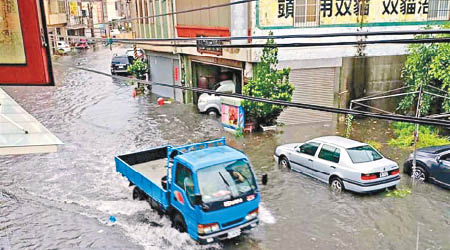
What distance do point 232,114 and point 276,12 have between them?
4384 millimetres

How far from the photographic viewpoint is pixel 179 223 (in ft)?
28.2

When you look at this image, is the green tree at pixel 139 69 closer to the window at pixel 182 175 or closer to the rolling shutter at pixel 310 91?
the rolling shutter at pixel 310 91

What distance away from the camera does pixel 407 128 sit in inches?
605

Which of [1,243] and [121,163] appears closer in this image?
[1,243]

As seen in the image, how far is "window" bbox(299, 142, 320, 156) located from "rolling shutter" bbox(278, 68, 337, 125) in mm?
5360

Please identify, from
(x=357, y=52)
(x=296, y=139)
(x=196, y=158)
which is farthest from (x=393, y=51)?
(x=196, y=158)

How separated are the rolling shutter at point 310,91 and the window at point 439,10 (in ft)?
17.6

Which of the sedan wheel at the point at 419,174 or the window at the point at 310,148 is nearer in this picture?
the sedan wheel at the point at 419,174

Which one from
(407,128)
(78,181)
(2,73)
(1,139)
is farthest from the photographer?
(407,128)

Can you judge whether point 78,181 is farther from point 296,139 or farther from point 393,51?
point 393,51

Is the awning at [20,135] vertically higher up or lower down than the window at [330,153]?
higher up

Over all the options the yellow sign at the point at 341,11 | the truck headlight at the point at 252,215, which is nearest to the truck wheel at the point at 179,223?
the truck headlight at the point at 252,215

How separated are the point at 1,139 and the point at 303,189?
742cm

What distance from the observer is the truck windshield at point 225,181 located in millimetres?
7914
